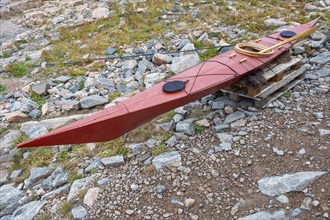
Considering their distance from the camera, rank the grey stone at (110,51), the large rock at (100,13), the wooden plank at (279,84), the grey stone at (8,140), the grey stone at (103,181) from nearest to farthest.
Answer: the grey stone at (103,181)
the wooden plank at (279,84)
the grey stone at (8,140)
the grey stone at (110,51)
the large rock at (100,13)

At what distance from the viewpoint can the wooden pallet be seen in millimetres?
5000

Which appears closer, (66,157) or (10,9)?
(66,157)

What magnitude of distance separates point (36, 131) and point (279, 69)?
404 cm

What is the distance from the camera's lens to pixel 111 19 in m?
10.5

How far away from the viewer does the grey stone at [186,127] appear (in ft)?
15.9

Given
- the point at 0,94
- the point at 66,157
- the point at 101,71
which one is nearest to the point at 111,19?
the point at 101,71

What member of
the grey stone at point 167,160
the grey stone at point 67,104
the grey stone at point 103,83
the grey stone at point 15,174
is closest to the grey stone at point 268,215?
the grey stone at point 167,160

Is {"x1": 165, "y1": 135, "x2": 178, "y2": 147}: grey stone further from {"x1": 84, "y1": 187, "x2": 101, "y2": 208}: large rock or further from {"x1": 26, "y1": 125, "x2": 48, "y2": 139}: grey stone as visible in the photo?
{"x1": 26, "y1": 125, "x2": 48, "y2": 139}: grey stone

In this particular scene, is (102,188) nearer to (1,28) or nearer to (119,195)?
(119,195)

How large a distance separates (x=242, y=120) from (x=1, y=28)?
11405 millimetres

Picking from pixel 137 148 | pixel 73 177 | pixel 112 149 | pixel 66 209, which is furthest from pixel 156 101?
pixel 66 209

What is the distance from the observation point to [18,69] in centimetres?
852

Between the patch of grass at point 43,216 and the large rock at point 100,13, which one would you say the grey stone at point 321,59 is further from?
the large rock at point 100,13

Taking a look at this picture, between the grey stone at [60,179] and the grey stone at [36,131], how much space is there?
1.34 m
